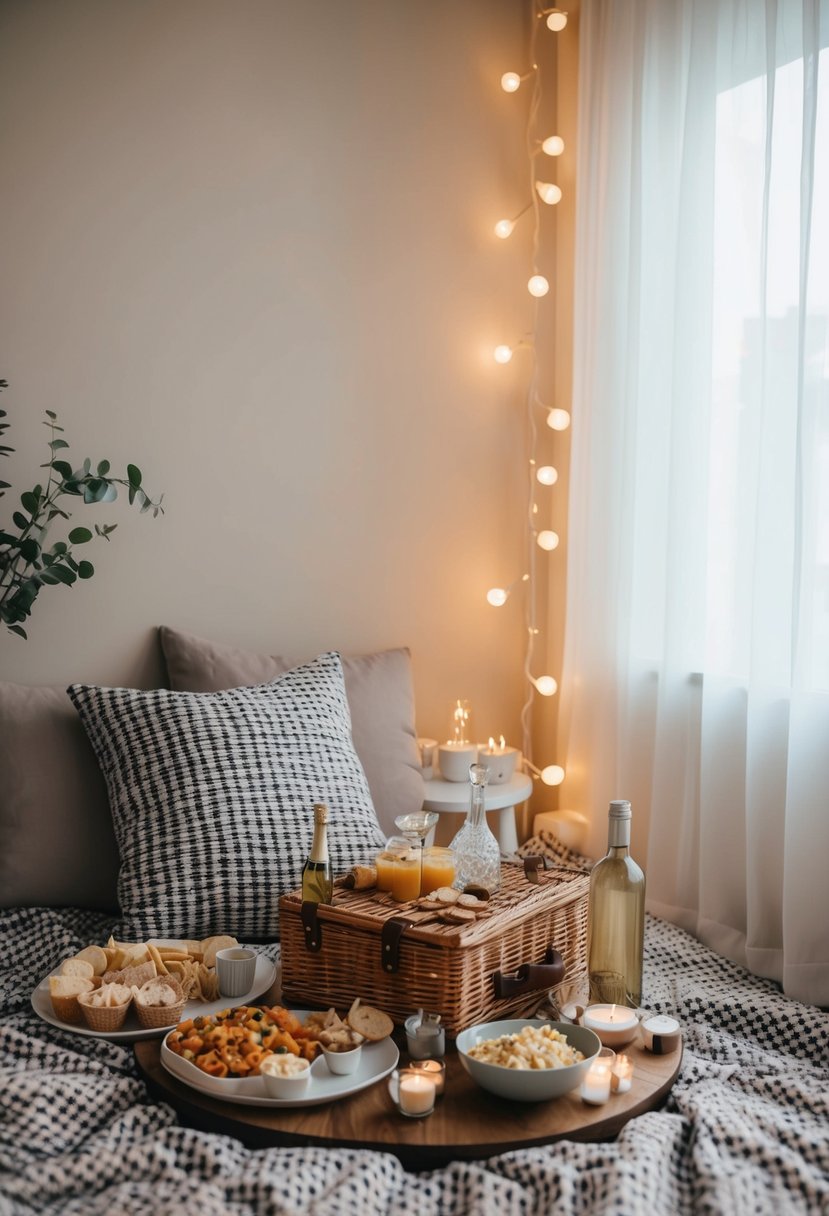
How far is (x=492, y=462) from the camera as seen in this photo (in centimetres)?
283

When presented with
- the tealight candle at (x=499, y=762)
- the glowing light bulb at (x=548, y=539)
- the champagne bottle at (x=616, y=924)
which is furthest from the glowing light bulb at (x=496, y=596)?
the champagne bottle at (x=616, y=924)

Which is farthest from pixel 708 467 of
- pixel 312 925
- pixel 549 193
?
pixel 312 925

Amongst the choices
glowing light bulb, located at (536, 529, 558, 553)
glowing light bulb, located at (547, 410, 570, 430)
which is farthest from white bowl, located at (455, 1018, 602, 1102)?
glowing light bulb, located at (547, 410, 570, 430)

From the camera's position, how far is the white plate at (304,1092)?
1.36 metres

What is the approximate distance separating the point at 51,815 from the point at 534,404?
64.6 inches

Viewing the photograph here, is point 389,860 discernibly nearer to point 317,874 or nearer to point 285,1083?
point 317,874

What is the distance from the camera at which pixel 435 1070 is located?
4.57ft

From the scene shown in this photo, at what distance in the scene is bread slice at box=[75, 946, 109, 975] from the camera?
5.49 ft

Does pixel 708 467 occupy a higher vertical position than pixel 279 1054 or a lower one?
higher

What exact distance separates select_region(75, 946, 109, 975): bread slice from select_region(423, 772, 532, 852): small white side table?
903mm

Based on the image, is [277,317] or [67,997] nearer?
[67,997]

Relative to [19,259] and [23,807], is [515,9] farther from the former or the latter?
[23,807]

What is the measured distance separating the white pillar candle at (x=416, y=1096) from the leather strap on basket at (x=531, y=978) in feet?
0.82

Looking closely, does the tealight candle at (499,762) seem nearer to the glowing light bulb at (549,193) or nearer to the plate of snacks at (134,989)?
the plate of snacks at (134,989)
